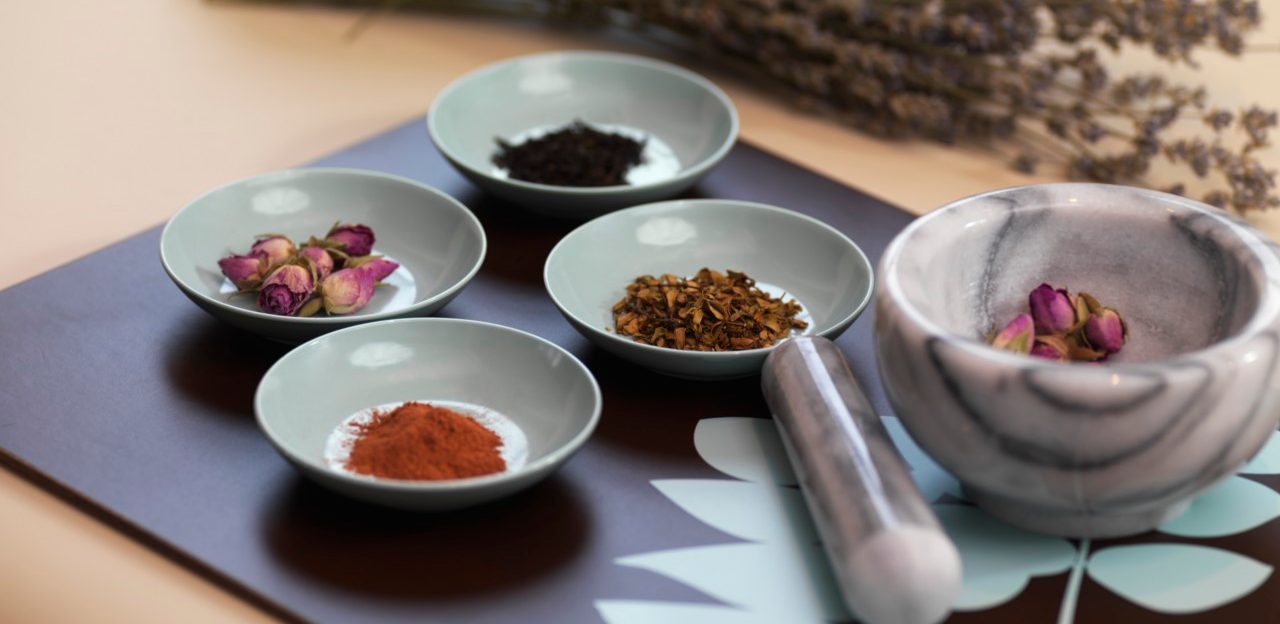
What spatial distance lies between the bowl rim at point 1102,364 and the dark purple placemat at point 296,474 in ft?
0.52

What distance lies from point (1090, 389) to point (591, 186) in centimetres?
62

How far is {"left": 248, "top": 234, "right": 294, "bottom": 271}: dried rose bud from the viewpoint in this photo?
1034 mm

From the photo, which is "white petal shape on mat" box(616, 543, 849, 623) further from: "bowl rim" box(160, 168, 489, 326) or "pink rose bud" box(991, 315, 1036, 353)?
"bowl rim" box(160, 168, 489, 326)

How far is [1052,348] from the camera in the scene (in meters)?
0.84

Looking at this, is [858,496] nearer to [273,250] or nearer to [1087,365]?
[1087,365]

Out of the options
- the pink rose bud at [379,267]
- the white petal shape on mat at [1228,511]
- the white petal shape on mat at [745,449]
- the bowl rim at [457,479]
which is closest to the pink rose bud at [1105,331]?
the white petal shape on mat at [1228,511]

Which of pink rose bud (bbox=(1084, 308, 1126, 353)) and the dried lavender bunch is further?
the dried lavender bunch

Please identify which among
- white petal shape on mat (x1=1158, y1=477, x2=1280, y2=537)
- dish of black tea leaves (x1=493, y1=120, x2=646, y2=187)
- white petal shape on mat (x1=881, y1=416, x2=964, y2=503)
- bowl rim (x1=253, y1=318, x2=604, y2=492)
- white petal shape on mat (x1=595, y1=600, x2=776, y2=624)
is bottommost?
white petal shape on mat (x1=595, y1=600, x2=776, y2=624)

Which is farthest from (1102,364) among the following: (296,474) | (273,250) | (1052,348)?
(273,250)

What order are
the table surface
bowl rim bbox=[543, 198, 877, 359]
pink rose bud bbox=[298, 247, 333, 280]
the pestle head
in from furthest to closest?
the table surface < pink rose bud bbox=[298, 247, 333, 280] < bowl rim bbox=[543, 198, 877, 359] < the pestle head

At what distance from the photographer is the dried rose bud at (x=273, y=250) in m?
1.03

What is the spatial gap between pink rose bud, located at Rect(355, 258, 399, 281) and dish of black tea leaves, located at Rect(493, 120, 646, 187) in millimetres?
203

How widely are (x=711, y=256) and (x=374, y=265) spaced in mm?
287

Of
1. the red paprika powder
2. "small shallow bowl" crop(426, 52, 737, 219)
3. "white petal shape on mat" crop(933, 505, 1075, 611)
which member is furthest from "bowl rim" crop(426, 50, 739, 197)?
"white petal shape on mat" crop(933, 505, 1075, 611)
